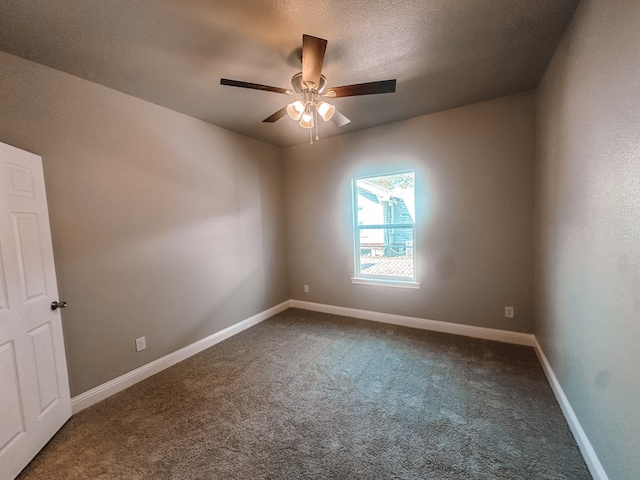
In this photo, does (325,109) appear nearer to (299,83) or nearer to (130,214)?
(299,83)

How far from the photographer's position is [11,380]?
150cm

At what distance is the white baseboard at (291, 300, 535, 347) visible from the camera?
2.79m

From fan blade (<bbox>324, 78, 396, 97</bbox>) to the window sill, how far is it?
2.33 m

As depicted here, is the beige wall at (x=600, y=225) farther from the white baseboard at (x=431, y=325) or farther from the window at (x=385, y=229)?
the window at (x=385, y=229)

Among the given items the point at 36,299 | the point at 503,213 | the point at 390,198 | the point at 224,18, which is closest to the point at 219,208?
the point at 36,299

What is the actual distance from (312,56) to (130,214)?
2083 mm

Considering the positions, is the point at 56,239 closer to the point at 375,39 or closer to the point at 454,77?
the point at 375,39

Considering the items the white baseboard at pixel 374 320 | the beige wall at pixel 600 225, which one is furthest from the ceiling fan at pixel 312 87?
the white baseboard at pixel 374 320

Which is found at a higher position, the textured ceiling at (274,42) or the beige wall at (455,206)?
the textured ceiling at (274,42)

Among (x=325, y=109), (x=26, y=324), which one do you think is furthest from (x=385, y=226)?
(x=26, y=324)

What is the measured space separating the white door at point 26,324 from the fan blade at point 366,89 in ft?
6.96

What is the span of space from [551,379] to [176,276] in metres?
3.54

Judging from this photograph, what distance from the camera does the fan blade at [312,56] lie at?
150 centimetres

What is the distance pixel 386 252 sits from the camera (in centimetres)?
360
